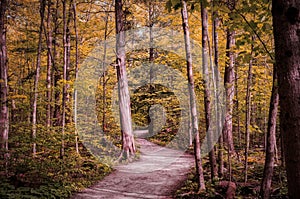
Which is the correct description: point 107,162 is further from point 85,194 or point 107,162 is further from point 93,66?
point 93,66

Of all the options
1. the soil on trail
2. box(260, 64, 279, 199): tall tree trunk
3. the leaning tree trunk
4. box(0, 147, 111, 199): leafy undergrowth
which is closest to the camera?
box(260, 64, 279, 199): tall tree trunk

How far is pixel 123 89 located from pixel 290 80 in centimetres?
1225

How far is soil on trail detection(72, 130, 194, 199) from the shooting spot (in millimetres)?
7712

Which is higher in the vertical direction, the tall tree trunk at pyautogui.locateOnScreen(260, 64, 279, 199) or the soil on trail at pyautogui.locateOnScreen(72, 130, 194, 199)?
the tall tree trunk at pyautogui.locateOnScreen(260, 64, 279, 199)

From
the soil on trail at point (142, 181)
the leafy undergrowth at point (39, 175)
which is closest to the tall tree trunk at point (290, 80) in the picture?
the leafy undergrowth at point (39, 175)

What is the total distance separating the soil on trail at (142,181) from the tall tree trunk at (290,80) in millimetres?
6417

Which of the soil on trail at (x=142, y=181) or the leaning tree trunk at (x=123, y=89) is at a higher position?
the leaning tree trunk at (x=123, y=89)

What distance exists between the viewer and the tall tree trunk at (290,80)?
151cm

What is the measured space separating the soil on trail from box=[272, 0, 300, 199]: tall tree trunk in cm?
642

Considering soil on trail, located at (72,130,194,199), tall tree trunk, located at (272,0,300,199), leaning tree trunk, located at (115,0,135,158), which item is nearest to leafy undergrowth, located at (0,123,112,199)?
soil on trail, located at (72,130,194,199)

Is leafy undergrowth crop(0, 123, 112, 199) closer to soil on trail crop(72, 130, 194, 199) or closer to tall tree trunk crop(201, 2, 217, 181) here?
soil on trail crop(72, 130, 194, 199)

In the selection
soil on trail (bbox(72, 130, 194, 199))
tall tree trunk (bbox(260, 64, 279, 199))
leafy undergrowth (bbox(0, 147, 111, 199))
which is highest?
tall tree trunk (bbox(260, 64, 279, 199))

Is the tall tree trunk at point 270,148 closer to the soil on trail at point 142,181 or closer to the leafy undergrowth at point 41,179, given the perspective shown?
the soil on trail at point 142,181

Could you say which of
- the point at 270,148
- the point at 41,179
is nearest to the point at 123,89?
the point at 41,179
